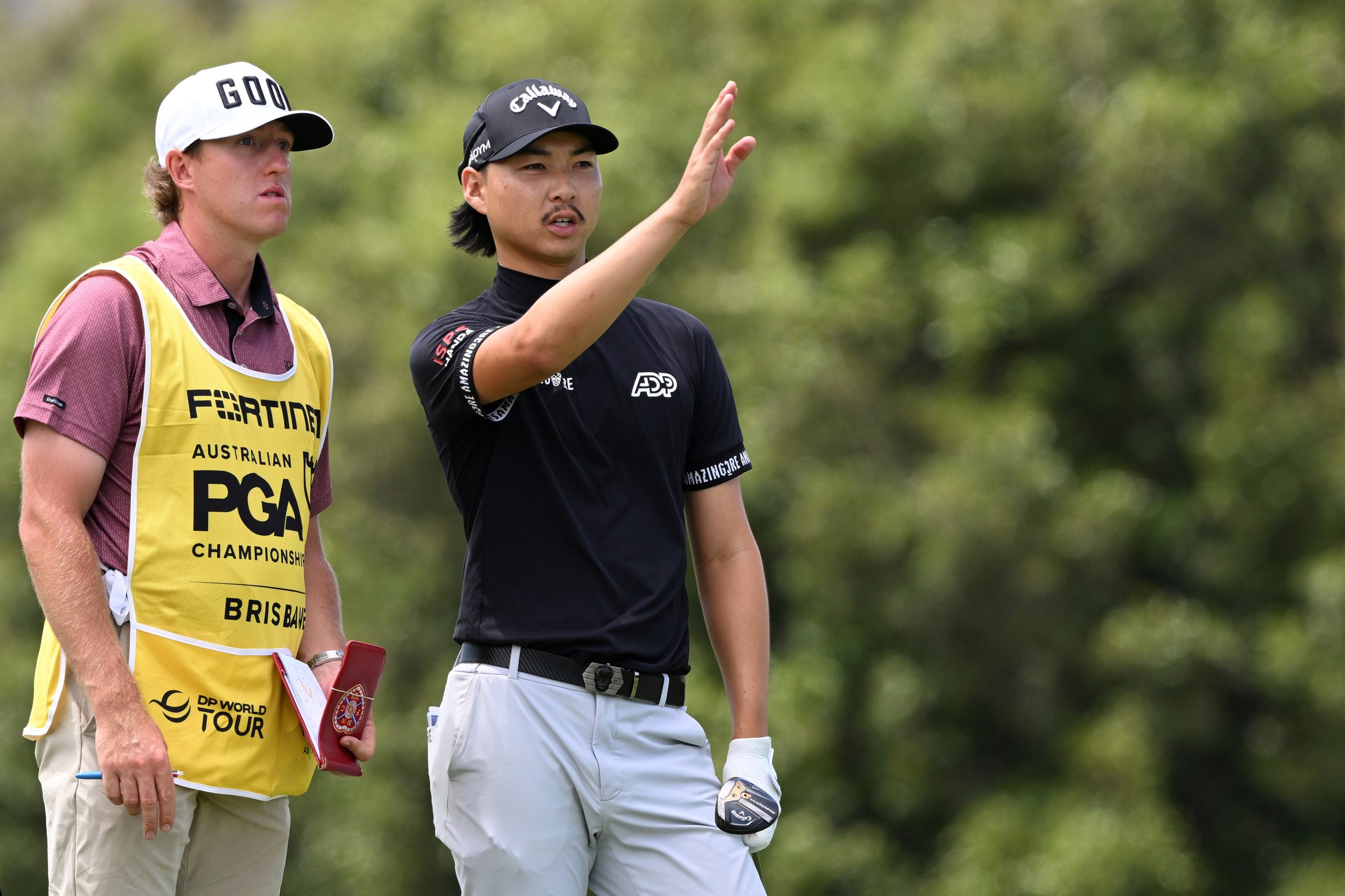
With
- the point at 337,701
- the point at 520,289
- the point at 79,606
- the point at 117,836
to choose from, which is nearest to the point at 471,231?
the point at 520,289

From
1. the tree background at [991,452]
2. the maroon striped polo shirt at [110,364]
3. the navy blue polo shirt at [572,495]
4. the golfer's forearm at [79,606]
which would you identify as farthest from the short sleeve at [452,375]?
the tree background at [991,452]

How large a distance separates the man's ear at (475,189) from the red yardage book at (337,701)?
3.15 feet

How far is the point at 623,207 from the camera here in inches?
674

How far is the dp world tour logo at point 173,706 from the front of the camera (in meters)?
3.13

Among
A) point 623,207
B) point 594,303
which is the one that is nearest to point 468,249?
point 594,303

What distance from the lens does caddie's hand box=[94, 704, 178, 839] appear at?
300 centimetres

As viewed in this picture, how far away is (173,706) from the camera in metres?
3.15

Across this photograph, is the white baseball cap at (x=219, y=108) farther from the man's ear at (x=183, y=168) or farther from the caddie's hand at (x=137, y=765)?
the caddie's hand at (x=137, y=765)

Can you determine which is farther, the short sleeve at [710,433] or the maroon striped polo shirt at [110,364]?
the short sleeve at [710,433]

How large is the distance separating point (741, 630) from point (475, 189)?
1096mm

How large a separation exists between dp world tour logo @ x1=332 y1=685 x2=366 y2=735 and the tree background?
12008mm

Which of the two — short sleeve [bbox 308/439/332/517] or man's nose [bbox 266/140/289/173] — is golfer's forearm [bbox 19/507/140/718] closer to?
short sleeve [bbox 308/439/332/517]

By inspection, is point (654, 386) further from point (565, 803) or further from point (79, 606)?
point (79, 606)

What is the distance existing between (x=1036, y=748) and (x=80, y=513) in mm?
15811
